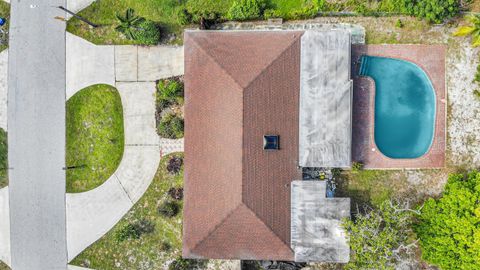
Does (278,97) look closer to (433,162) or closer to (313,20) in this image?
(313,20)

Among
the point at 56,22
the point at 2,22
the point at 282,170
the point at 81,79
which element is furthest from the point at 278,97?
the point at 2,22

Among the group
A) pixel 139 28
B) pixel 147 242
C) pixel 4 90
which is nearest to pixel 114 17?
pixel 139 28

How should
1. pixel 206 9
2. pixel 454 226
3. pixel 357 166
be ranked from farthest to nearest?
1. pixel 206 9
2. pixel 357 166
3. pixel 454 226

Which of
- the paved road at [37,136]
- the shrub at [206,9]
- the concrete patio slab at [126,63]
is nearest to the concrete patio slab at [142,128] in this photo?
the concrete patio slab at [126,63]

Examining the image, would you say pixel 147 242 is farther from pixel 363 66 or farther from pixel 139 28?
pixel 363 66

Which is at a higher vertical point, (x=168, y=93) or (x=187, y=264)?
(x=168, y=93)
